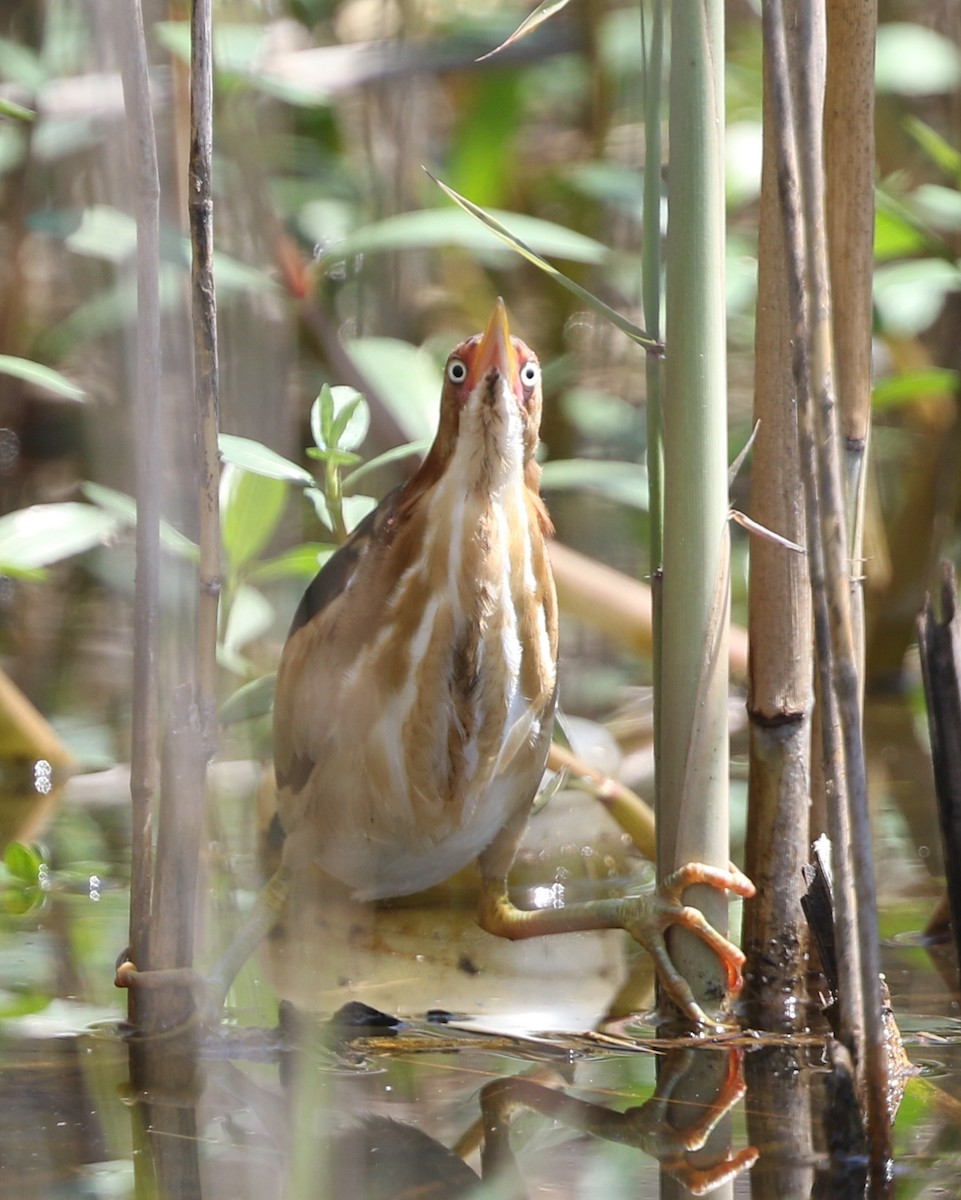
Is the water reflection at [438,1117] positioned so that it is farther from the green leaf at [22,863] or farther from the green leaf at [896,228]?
the green leaf at [896,228]

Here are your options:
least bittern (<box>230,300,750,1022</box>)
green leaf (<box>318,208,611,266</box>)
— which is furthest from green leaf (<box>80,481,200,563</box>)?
green leaf (<box>318,208,611,266</box>)

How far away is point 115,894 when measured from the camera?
1.55 meters

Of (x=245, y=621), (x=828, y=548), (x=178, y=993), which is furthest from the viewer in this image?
(x=245, y=621)

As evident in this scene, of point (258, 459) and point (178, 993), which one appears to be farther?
point (258, 459)

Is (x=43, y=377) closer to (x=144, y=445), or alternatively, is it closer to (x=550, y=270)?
(x=144, y=445)

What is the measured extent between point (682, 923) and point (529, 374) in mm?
397

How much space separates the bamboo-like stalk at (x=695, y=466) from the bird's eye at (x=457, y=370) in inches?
5.9

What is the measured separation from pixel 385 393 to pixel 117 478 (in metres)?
0.44

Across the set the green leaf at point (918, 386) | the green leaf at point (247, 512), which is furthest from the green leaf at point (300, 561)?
the green leaf at point (918, 386)

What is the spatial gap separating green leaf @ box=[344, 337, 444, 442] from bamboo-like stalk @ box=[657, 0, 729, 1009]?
0.58m

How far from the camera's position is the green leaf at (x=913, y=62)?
2.30 m

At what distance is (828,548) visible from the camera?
94cm

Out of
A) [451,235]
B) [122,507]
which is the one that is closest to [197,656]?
[122,507]

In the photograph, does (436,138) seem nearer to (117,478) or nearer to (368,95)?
(368,95)
